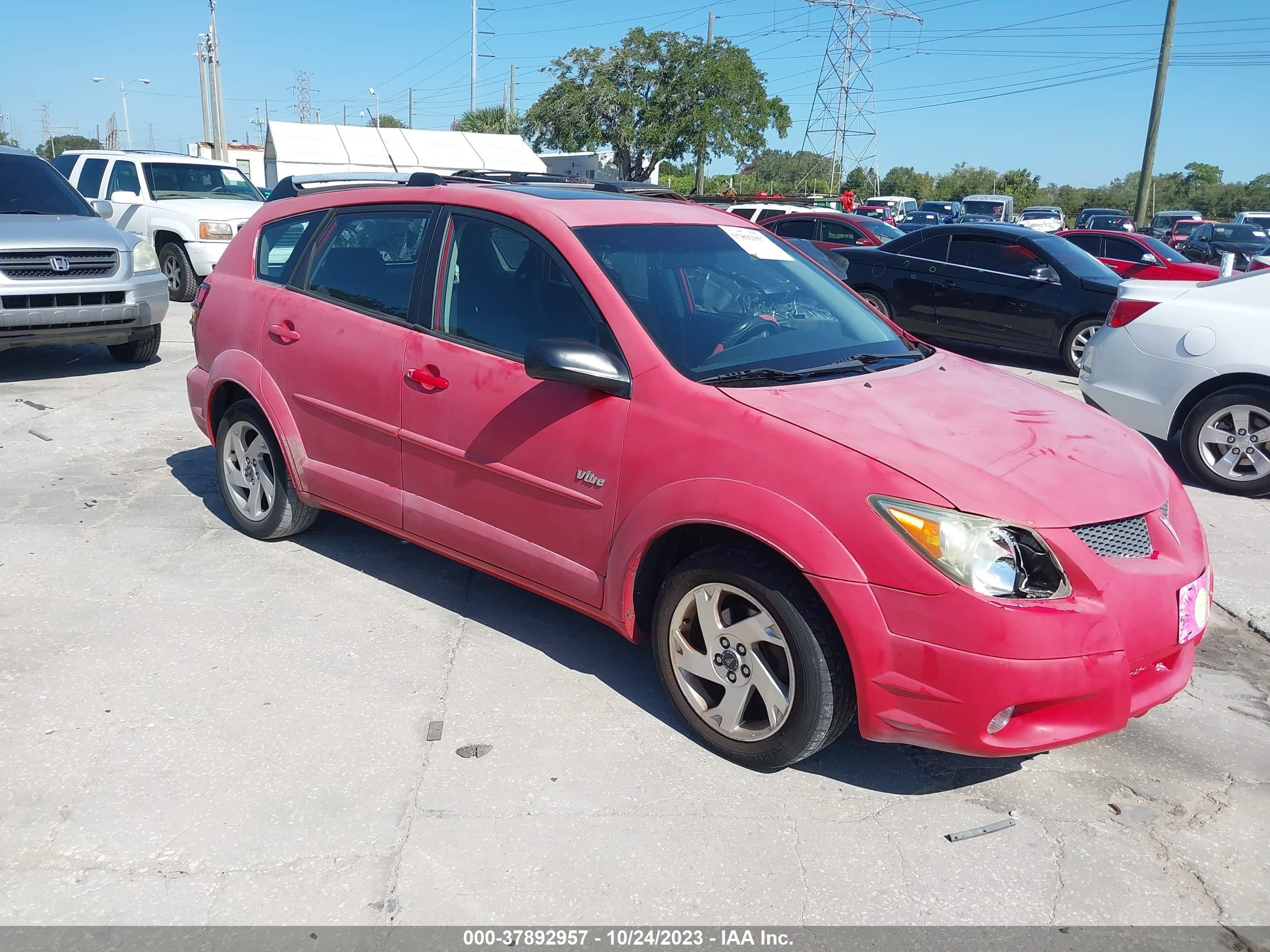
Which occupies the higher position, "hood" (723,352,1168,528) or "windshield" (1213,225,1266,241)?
"windshield" (1213,225,1266,241)

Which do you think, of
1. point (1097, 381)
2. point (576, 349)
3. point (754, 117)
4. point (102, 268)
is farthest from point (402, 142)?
point (576, 349)

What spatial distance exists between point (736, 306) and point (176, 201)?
11297 mm

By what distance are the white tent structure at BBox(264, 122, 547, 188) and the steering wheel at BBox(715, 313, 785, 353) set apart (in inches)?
1201

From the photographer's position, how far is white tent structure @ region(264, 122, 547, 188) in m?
33.2

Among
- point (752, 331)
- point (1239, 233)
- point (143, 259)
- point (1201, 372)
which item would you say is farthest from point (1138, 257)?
point (1239, 233)

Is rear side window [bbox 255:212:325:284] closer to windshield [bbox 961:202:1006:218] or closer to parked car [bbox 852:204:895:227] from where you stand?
parked car [bbox 852:204:895:227]

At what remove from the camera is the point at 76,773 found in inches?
126

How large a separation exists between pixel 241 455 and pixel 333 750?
89.0 inches

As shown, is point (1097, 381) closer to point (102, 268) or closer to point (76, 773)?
point (76, 773)

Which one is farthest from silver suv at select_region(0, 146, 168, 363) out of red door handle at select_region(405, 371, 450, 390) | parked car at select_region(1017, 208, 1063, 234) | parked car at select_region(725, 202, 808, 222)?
parked car at select_region(1017, 208, 1063, 234)

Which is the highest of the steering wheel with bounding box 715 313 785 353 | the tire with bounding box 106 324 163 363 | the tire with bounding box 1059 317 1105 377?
the steering wheel with bounding box 715 313 785 353

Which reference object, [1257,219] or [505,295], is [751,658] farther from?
[1257,219]

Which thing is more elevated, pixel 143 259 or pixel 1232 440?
pixel 143 259

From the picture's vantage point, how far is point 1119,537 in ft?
10.1
